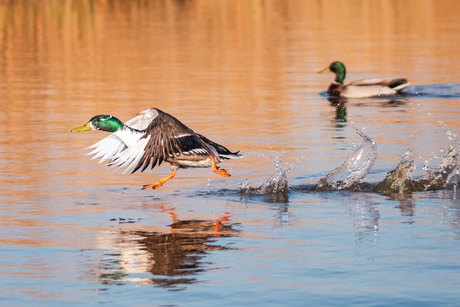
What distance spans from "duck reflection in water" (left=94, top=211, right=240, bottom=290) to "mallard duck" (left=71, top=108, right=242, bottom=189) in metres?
0.85

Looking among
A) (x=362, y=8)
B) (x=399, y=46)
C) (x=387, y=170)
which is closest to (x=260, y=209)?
(x=387, y=170)

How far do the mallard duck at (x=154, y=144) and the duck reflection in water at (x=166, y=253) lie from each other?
2.80ft

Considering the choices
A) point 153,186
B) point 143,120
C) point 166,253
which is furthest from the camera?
point 153,186

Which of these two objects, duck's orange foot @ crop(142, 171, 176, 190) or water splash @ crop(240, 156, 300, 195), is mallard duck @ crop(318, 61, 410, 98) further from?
duck's orange foot @ crop(142, 171, 176, 190)

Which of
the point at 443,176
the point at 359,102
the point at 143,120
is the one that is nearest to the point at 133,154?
the point at 143,120

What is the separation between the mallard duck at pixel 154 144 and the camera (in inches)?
454

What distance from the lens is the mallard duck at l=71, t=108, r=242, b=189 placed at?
37.9 ft

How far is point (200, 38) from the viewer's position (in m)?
40.2

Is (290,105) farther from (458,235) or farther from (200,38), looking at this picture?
(200,38)

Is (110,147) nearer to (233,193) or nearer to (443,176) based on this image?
(233,193)

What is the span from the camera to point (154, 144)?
37.9ft

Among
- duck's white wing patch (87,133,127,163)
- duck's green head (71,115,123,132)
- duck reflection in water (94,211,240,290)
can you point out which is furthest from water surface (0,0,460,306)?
duck's green head (71,115,123,132)

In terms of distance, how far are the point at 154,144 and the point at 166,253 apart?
7.26ft

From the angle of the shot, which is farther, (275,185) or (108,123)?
(275,185)
